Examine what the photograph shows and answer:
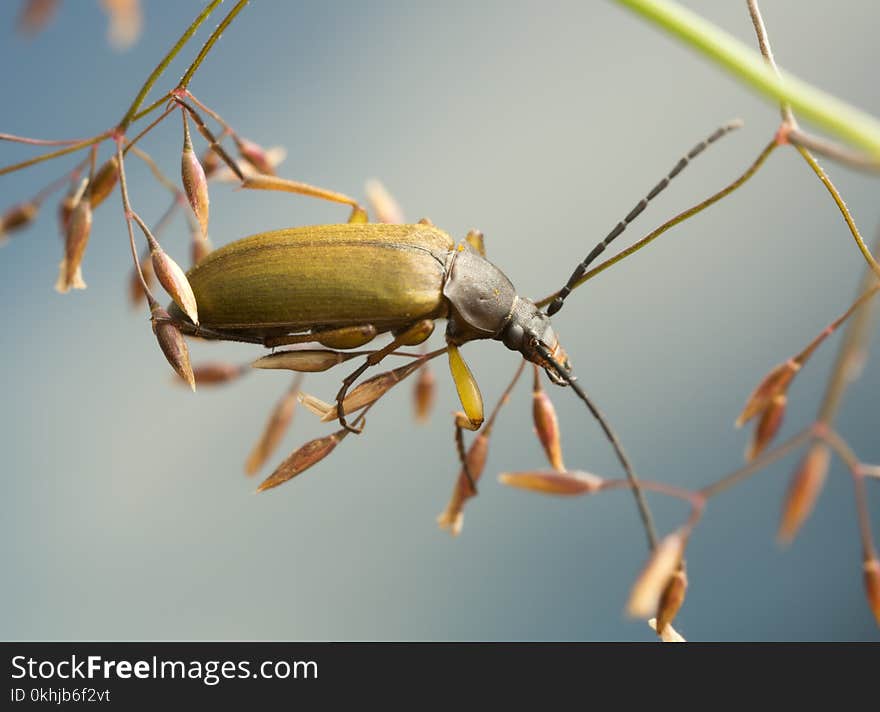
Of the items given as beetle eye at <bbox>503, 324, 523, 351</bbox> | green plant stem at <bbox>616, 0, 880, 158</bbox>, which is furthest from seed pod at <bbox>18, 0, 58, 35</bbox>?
beetle eye at <bbox>503, 324, 523, 351</bbox>

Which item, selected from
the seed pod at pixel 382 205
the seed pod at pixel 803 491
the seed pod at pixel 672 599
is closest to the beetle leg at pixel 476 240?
the seed pod at pixel 382 205

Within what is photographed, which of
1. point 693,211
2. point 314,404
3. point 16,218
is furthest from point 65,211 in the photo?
point 693,211

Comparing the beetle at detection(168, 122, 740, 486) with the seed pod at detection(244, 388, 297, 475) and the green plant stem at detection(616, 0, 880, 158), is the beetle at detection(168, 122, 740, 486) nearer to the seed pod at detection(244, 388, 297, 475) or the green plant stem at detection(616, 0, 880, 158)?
the seed pod at detection(244, 388, 297, 475)

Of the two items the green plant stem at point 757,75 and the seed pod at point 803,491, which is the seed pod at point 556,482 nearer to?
the seed pod at point 803,491

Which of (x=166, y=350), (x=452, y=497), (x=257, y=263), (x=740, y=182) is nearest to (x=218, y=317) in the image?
(x=257, y=263)

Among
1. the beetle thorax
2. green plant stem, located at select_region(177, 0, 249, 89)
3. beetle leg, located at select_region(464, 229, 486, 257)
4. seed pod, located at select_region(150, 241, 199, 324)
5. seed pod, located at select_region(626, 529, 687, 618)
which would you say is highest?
beetle leg, located at select_region(464, 229, 486, 257)

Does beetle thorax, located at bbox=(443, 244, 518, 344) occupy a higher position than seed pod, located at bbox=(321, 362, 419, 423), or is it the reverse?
beetle thorax, located at bbox=(443, 244, 518, 344)

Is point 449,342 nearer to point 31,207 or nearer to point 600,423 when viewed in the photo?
point 600,423
